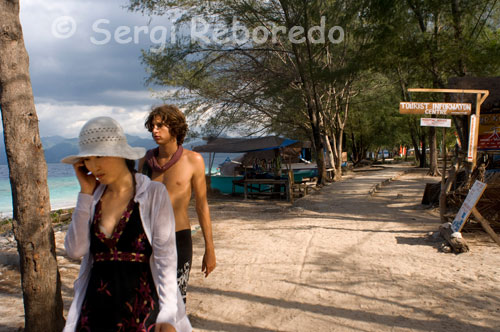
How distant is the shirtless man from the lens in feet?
9.14

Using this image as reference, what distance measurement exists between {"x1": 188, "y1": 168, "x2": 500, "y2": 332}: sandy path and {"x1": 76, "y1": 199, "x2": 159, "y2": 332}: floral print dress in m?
2.31

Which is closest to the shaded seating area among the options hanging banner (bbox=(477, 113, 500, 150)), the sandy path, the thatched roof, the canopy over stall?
the canopy over stall

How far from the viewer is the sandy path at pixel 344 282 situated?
402cm

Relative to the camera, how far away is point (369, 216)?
10.4 metres

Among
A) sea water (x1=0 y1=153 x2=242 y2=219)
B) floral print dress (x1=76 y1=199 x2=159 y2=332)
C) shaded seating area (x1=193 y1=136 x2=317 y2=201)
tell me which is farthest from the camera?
sea water (x1=0 y1=153 x2=242 y2=219)

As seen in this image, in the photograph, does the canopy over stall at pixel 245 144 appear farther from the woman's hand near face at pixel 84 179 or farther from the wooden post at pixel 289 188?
the woman's hand near face at pixel 84 179

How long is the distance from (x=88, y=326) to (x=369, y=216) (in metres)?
9.41

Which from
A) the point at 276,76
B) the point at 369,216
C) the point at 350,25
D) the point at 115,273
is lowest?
the point at 369,216

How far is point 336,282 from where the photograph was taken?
518 centimetres

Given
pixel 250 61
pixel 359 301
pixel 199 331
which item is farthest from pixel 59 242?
pixel 250 61

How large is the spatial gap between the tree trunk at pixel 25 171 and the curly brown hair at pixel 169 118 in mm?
878

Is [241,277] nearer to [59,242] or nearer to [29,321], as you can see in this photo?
[29,321]

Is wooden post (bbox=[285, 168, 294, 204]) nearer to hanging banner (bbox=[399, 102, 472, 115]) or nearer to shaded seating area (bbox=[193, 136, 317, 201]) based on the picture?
shaded seating area (bbox=[193, 136, 317, 201])

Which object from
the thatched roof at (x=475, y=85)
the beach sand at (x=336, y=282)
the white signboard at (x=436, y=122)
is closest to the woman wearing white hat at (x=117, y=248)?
the beach sand at (x=336, y=282)
